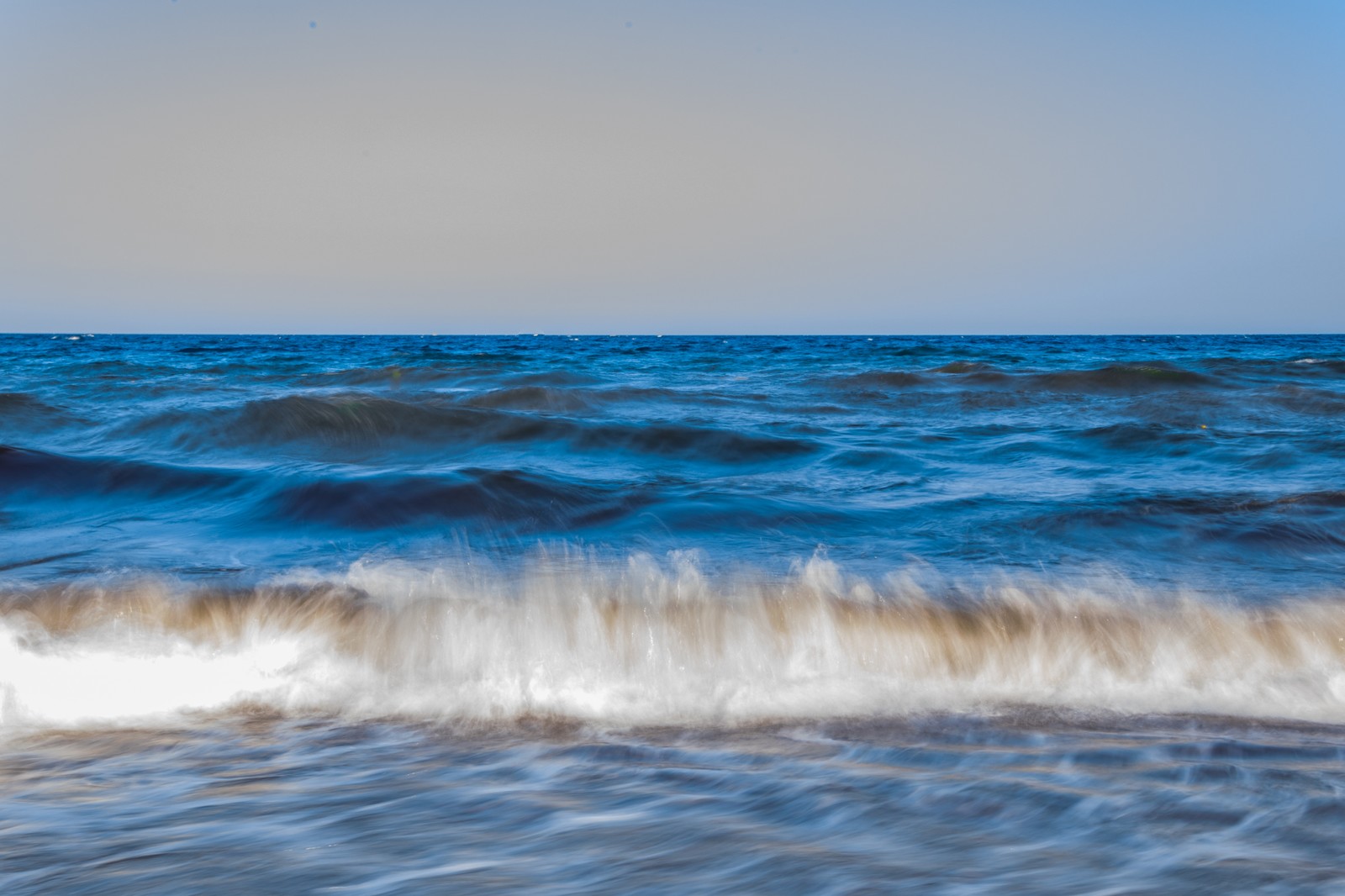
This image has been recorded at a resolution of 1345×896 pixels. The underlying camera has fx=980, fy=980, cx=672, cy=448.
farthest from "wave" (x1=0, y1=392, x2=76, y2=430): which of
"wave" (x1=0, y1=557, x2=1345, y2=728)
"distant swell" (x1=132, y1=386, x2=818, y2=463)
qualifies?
"wave" (x1=0, y1=557, x2=1345, y2=728)

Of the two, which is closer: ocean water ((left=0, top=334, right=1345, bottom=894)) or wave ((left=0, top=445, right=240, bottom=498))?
ocean water ((left=0, top=334, right=1345, bottom=894))

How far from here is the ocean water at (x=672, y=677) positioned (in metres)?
2.00

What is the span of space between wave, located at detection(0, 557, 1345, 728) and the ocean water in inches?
0.6

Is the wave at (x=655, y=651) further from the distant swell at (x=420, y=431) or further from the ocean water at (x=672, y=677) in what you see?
the distant swell at (x=420, y=431)

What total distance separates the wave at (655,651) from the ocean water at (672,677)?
2cm

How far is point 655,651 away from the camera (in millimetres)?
3521

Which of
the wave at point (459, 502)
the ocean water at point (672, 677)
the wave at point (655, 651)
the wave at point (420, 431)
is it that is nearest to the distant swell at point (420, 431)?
the wave at point (420, 431)

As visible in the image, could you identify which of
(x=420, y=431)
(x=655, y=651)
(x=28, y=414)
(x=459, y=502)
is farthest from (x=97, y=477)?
(x=28, y=414)

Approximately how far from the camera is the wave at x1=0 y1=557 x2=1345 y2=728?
3.06 meters

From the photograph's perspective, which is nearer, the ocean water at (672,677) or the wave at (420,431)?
the ocean water at (672,677)

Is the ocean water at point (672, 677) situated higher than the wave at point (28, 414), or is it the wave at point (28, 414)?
the wave at point (28, 414)

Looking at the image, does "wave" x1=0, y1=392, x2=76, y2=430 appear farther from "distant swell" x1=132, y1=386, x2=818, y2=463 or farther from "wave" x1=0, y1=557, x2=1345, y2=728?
"wave" x1=0, y1=557, x2=1345, y2=728

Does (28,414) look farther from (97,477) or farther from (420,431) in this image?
(97,477)

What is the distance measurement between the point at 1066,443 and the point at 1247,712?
624 centimetres
